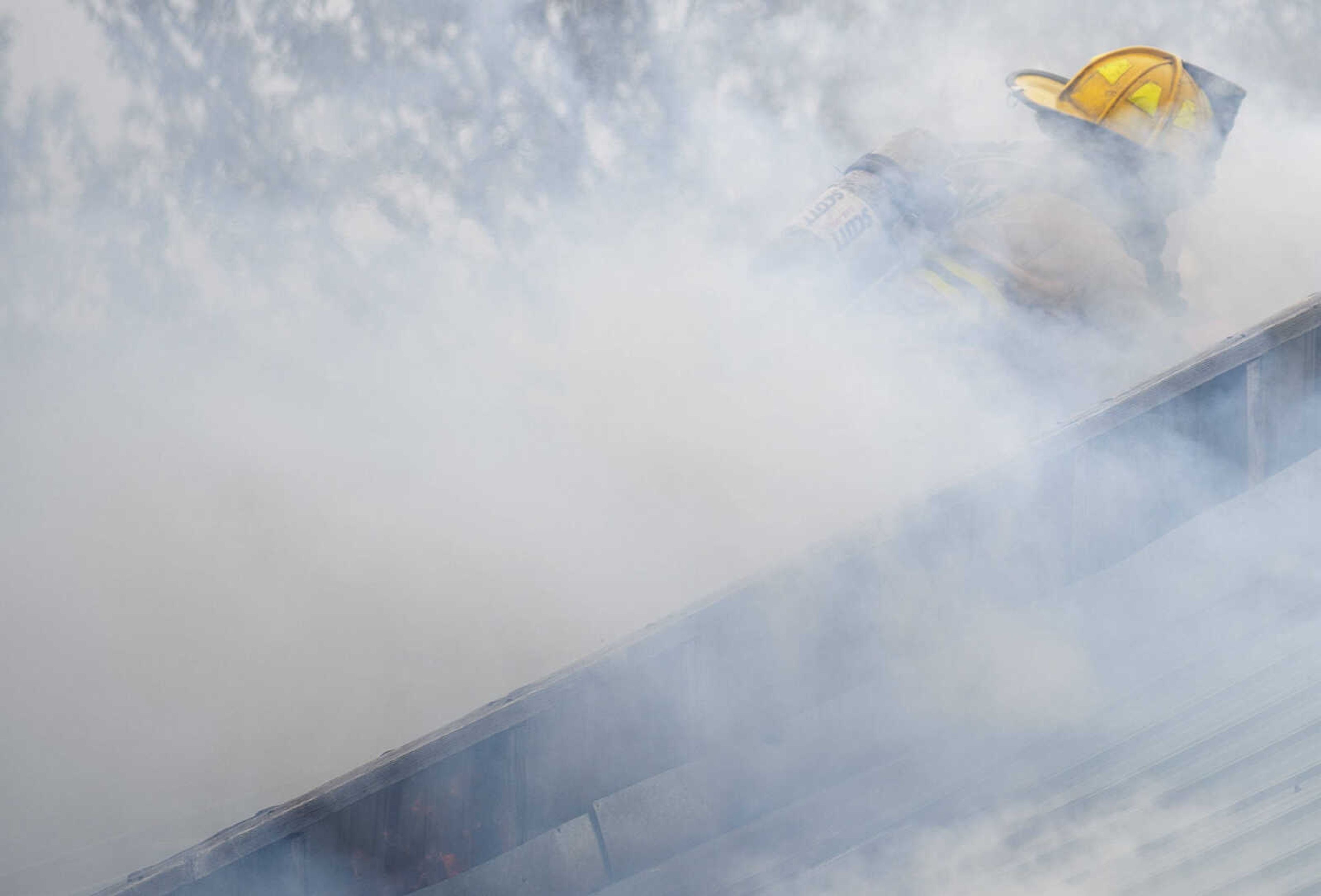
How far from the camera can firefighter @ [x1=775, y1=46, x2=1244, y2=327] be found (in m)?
4.56

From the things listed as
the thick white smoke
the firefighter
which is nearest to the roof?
the thick white smoke

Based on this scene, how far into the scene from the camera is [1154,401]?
334cm

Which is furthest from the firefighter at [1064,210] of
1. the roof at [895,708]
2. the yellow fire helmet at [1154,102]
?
the roof at [895,708]

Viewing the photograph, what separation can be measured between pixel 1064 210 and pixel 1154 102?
550mm

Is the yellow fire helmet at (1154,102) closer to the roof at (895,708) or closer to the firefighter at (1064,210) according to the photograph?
the firefighter at (1064,210)

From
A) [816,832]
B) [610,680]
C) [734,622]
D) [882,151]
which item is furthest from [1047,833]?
[882,151]

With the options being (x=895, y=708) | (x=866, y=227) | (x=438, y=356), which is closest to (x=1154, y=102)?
(x=866, y=227)

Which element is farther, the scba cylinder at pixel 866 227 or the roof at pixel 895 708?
the scba cylinder at pixel 866 227

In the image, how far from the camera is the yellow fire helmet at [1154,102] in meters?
4.61

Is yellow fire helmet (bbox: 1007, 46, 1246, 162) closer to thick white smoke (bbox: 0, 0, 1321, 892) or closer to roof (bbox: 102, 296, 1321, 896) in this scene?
thick white smoke (bbox: 0, 0, 1321, 892)

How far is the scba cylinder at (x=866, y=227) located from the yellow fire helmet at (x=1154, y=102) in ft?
2.18

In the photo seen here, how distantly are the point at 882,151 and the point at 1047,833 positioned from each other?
303 centimetres

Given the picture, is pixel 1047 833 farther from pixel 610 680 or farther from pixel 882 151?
pixel 882 151

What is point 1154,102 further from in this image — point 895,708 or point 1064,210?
point 895,708
